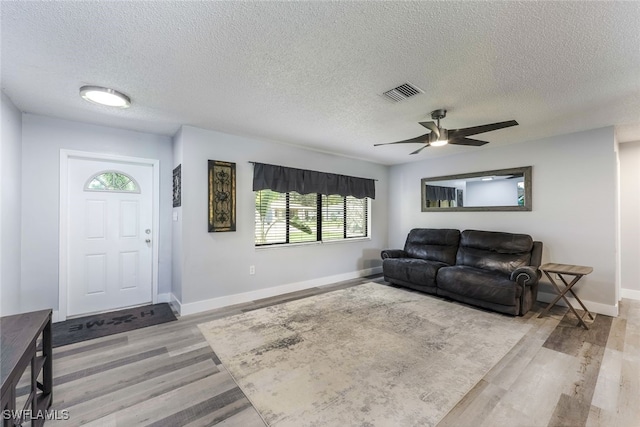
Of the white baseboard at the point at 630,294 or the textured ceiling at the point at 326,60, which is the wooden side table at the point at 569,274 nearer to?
the white baseboard at the point at 630,294

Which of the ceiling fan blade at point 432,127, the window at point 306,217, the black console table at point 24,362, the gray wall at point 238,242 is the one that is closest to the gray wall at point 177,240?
the gray wall at point 238,242

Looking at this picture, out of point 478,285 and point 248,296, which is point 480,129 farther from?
point 248,296

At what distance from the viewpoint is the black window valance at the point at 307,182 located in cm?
401

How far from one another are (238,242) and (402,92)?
112 inches

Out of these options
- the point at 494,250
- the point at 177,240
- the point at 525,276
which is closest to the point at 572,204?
the point at 494,250

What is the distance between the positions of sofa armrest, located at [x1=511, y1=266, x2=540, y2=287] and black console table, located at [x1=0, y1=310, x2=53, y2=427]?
13.9ft

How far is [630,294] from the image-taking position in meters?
3.95

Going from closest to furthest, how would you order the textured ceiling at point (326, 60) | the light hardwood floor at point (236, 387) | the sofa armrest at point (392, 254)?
the textured ceiling at point (326, 60) → the light hardwood floor at point (236, 387) → the sofa armrest at point (392, 254)

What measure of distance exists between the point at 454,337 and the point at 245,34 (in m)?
3.19

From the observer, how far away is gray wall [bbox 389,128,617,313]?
3.37 m

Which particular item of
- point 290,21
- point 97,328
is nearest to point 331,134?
point 290,21

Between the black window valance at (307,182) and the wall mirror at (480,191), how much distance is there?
3.88ft

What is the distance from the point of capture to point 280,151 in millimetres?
4262

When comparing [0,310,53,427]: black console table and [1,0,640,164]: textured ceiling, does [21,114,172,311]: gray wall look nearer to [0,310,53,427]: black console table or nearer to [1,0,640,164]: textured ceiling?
[1,0,640,164]: textured ceiling
